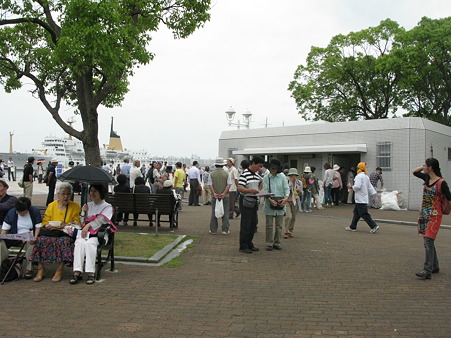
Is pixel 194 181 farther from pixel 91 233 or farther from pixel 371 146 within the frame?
pixel 91 233

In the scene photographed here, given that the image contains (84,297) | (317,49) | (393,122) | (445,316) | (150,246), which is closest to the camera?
(445,316)

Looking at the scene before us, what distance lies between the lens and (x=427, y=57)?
95.8 feet

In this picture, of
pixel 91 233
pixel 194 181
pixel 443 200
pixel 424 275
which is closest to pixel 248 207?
pixel 91 233

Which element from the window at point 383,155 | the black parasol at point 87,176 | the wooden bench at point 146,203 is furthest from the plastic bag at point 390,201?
the black parasol at point 87,176

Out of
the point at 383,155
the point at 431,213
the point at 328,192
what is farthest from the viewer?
the point at 383,155

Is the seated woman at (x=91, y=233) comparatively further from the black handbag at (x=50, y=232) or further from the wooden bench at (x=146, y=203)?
the wooden bench at (x=146, y=203)

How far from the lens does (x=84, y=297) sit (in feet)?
17.6

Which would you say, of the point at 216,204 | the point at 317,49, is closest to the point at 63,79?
the point at 216,204

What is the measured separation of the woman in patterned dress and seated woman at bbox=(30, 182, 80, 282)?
520 centimetres

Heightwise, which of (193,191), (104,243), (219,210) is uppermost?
(193,191)

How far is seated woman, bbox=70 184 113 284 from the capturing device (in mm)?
5996

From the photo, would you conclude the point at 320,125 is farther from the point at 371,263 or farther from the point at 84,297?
the point at 84,297

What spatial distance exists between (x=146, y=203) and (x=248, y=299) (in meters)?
5.58

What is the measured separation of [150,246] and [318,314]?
4328 millimetres
